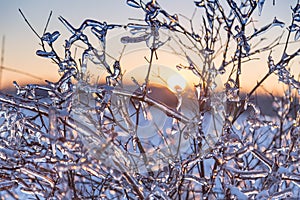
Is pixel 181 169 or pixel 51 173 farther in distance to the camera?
pixel 51 173

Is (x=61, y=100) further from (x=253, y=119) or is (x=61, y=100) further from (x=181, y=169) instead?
(x=253, y=119)

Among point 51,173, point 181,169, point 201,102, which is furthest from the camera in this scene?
point 51,173

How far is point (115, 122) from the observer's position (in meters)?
2.08

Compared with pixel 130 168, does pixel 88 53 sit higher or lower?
higher

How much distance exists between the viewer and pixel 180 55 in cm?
194

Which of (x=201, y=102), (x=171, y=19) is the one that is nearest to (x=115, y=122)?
(x=201, y=102)

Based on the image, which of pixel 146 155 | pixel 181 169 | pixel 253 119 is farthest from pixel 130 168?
pixel 253 119

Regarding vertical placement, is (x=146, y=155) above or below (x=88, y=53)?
below

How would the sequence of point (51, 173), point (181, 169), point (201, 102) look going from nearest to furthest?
point (181, 169)
point (201, 102)
point (51, 173)

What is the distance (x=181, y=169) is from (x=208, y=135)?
0.54 feet

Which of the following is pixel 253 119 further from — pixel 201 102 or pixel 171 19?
pixel 171 19

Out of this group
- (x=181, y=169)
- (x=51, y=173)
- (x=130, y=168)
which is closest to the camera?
(x=130, y=168)

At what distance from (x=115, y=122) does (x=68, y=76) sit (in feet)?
0.95

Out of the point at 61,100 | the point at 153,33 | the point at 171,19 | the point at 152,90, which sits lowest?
the point at 61,100
